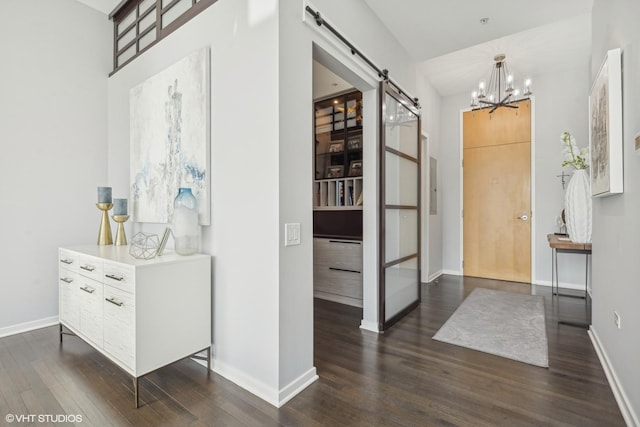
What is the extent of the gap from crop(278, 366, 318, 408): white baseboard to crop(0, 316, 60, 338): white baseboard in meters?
2.62

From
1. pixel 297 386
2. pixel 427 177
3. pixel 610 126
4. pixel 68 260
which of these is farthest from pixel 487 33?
pixel 68 260

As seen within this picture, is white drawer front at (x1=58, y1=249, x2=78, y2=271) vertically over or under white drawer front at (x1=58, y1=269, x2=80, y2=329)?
over

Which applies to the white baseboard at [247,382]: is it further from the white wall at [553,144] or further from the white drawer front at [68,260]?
the white wall at [553,144]

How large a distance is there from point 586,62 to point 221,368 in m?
5.64

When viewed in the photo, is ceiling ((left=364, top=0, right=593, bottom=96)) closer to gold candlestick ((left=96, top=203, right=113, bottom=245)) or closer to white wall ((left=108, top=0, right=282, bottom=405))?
white wall ((left=108, top=0, right=282, bottom=405))

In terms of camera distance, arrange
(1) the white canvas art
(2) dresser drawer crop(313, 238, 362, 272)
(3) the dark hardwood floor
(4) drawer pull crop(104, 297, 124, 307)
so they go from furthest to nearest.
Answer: (2) dresser drawer crop(313, 238, 362, 272), (1) the white canvas art, (4) drawer pull crop(104, 297, 124, 307), (3) the dark hardwood floor

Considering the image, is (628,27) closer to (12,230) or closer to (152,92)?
(152,92)

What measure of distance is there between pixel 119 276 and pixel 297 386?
1258mm

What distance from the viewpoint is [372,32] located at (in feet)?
9.21

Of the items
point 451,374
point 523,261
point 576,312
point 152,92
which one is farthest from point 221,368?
point 523,261

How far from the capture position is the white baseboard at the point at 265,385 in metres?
1.83

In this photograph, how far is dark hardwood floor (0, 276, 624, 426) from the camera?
1697 millimetres

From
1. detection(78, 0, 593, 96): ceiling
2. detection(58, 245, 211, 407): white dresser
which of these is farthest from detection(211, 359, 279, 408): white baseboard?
detection(78, 0, 593, 96): ceiling

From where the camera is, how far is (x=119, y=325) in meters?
1.93
